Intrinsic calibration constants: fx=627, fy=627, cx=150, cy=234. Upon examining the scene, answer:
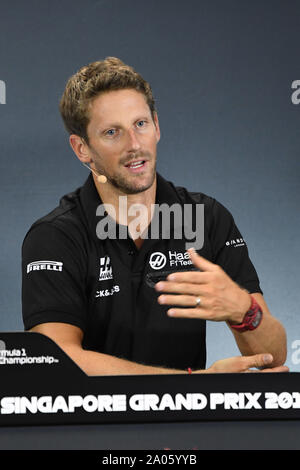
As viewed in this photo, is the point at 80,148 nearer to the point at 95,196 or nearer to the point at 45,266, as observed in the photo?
the point at 95,196

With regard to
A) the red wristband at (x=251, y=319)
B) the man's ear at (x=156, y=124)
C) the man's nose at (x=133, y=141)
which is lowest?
the red wristband at (x=251, y=319)

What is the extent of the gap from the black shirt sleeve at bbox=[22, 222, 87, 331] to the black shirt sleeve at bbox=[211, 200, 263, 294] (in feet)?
1.15

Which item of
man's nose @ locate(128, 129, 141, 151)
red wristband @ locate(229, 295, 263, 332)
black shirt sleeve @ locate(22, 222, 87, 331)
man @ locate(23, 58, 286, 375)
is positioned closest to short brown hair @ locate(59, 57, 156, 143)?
man @ locate(23, 58, 286, 375)

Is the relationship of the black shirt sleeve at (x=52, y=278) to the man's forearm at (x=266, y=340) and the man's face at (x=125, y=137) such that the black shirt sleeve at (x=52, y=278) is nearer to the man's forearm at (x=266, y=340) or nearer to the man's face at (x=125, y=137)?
the man's face at (x=125, y=137)

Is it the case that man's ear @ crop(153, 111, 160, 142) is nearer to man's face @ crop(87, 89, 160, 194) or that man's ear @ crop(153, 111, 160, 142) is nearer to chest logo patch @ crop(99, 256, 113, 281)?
man's face @ crop(87, 89, 160, 194)

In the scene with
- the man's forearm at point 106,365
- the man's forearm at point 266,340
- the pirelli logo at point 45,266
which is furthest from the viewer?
the pirelli logo at point 45,266

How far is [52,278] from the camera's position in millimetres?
1354

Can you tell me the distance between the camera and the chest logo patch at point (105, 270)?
1409mm

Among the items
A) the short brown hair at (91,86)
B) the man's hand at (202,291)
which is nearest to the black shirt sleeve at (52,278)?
the short brown hair at (91,86)

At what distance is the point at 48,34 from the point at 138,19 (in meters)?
0.24

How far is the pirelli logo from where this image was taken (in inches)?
54.2

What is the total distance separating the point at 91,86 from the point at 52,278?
457 mm
